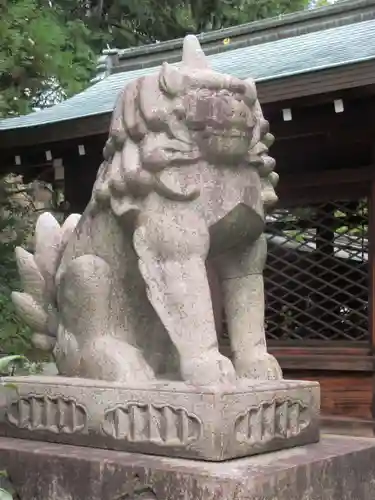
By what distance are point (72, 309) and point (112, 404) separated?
1.18ft

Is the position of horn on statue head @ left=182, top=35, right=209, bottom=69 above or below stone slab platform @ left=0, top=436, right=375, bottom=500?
above

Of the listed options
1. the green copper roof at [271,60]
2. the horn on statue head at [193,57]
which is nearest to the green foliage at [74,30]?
the green copper roof at [271,60]

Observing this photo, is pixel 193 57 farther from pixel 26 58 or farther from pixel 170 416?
pixel 26 58

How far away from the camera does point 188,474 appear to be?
1788mm

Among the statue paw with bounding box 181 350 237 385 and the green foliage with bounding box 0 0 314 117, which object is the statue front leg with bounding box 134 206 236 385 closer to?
the statue paw with bounding box 181 350 237 385

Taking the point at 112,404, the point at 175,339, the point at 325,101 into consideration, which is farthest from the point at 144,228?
the point at 325,101

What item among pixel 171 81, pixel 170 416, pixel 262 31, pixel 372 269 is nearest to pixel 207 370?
pixel 170 416

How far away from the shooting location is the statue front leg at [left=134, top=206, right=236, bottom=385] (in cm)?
199

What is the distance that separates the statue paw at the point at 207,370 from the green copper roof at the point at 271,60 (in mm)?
2668

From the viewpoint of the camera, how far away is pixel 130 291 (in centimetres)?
222

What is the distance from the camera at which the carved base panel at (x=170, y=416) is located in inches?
72.9

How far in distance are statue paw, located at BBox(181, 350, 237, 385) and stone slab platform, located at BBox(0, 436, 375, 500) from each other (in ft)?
0.67

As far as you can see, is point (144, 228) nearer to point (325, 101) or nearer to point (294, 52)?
point (325, 101)

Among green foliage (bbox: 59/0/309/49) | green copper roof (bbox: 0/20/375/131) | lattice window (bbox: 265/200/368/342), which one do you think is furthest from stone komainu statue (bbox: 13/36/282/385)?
green foliage (bbox: 59/0/309/49)
